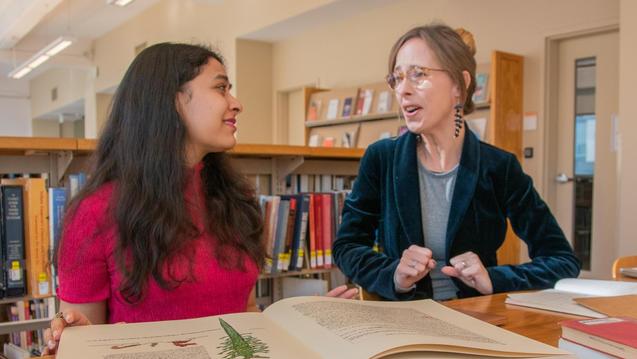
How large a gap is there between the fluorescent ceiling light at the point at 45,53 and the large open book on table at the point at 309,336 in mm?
8178

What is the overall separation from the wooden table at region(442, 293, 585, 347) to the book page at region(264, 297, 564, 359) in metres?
0.09

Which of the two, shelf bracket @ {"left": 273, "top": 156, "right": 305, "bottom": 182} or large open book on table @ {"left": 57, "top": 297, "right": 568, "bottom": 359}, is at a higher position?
shelf bracket @ {"left": 273, "top": 156, "right": 305, "bottom": 182}

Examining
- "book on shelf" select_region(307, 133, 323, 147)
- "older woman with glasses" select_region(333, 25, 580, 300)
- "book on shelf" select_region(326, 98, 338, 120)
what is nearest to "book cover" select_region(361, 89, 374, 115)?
"book on shelf" select_region(326, 98, 338, 120)

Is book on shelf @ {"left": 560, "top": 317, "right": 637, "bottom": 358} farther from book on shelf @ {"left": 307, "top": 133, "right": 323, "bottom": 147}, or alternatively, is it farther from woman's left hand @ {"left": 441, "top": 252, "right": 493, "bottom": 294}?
book on shelf @ {"left": 307, "top": 133, "right": 323, "bottom": 147}

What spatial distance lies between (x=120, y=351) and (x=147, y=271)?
0.46m

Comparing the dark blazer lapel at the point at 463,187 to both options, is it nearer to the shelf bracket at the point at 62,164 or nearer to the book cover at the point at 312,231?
the book cover at the point at 312,231

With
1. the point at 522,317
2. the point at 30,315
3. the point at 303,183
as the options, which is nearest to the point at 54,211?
the point at 30,315

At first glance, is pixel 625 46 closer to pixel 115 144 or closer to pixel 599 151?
pixel 599 151

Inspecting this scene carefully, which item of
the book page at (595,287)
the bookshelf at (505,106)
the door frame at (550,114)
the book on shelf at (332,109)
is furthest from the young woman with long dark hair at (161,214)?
the book on shelf at (332,109)

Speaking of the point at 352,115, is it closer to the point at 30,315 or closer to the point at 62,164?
the point at 62,164

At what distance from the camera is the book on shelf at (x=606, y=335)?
0.64 meters

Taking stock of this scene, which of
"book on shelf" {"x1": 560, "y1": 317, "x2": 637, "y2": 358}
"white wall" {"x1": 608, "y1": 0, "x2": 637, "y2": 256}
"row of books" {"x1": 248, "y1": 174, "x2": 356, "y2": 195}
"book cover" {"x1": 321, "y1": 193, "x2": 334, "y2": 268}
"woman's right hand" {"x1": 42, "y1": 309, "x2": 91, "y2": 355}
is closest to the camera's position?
"book on shelf" {"x1": 560, "y1": 317, "x2": 637, "y2": 358}

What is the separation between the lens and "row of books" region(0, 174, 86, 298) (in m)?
1.90

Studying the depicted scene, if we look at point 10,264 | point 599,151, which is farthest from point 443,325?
point 599,151
